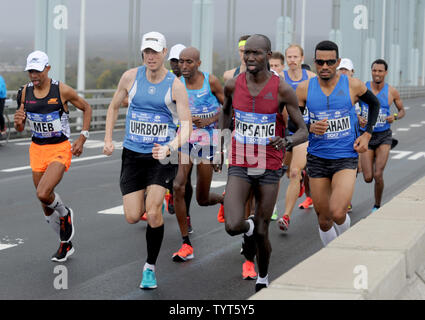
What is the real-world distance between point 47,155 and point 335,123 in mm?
2623

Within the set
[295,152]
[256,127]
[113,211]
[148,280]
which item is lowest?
[113,211]

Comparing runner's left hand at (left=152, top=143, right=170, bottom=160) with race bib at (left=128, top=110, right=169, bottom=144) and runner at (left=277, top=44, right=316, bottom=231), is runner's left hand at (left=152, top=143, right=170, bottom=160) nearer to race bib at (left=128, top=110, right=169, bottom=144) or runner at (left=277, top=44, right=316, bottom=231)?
race bib at (left=128, top=110, right=169, bottom=144)

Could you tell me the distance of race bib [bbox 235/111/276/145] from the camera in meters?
7.09

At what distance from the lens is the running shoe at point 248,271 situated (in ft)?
25.2

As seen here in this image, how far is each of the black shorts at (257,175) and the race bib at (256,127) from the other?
0.21 m

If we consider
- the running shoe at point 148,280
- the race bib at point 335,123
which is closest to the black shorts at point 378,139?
the race bib at point 335,123

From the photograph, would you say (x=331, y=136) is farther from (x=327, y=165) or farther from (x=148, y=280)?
(x=148, y=280)

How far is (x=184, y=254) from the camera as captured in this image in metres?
8.45

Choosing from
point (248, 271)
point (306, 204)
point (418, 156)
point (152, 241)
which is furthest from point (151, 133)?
point (418, 156)

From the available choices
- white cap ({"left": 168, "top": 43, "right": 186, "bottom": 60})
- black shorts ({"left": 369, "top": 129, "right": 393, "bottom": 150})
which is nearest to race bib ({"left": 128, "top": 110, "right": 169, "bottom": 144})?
white cap ({"left": 168, "top": 43, "right": 186, "bottom": 60})

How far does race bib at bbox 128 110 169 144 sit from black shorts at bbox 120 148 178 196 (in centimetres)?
13

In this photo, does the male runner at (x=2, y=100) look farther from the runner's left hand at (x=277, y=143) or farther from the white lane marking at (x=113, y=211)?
the runner's left hand at (x=277, y=143)
